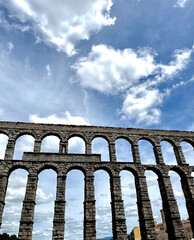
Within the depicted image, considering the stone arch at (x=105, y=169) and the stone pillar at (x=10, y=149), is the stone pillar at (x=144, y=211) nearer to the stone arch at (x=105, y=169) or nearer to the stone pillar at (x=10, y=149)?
the stone arch at (x=105, y=169)

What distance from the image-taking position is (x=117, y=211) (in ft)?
48.2

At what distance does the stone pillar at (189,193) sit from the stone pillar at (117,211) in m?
6.32

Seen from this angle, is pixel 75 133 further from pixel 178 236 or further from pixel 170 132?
pixel 178 236

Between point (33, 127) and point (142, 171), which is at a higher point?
point (33, 127)

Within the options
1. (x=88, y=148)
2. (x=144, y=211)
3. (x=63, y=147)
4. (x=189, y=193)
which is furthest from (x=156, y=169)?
(x=63, y=147)

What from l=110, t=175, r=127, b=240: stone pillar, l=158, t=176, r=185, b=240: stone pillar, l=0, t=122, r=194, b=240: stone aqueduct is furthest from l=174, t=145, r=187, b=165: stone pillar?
l=110, t=175, r=127, b=240: stone pillar

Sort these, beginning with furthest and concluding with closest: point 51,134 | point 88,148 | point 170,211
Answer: point 51,134
point 88,148
point 170,211

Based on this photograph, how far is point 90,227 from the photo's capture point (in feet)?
45.4

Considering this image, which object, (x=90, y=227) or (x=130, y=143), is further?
(x=130, y=143)

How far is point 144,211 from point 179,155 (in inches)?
269

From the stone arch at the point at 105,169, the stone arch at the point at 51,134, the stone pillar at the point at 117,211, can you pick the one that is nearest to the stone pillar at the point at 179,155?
the stone pillar at the point at 117,211

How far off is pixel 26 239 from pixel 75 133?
9110 mm

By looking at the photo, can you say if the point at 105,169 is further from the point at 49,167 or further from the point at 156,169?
the point at 49,167

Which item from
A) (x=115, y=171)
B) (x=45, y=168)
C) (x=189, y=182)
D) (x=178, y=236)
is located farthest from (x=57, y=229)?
(x=189, y=182)
